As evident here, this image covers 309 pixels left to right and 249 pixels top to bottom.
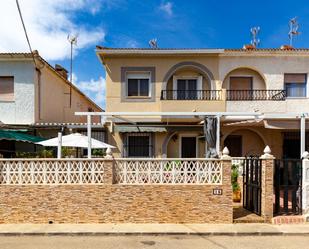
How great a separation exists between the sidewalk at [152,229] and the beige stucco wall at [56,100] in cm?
1038

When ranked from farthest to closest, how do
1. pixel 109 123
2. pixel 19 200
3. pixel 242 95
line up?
pixel 242 95, pixel 109 123, pixel 19 200

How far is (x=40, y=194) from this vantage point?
31.8 feet

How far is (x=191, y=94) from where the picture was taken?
18.5 metres

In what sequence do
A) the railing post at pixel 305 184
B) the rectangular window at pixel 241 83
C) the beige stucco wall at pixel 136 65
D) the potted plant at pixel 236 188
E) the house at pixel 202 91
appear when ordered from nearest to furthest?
1. the railing post at pixel 305 184
2. the potted plant at pixel 236 188
3. the house at pixel 202 91
4. the beige stucco wall at pixel 136 65
5. the rectangular window at pixel 241 83

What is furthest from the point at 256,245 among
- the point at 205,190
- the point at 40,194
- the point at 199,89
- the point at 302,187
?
the point at 199,89

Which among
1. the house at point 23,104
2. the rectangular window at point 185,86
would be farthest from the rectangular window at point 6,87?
the rectangular window at point 185,86

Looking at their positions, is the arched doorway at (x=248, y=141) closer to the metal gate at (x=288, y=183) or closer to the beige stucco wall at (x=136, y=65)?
the beige stucco wall at (x=136, y=65)

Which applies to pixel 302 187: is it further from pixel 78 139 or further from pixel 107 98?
pixel 107 98

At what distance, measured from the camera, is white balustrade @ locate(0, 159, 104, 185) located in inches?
386

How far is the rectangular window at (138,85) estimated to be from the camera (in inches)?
724

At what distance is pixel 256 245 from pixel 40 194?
6798mm

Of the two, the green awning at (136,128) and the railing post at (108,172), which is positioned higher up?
the green awning at (136,128)

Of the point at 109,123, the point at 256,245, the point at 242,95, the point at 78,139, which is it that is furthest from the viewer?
the point at 242,95

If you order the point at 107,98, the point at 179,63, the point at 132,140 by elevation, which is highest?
the point at 179,63
